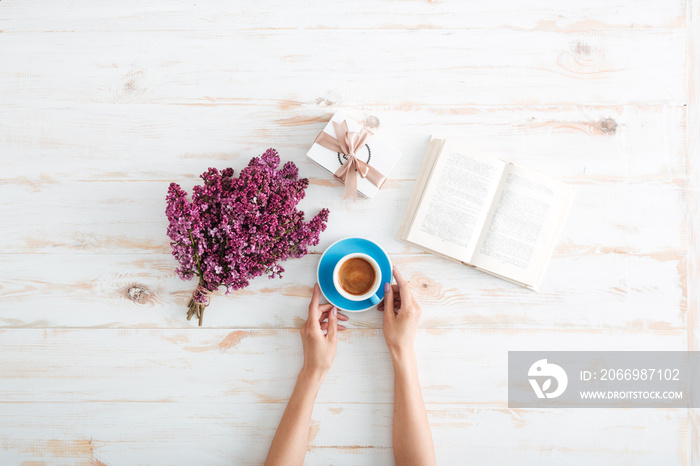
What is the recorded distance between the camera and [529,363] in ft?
4.37

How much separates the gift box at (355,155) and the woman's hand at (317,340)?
0.32 meters

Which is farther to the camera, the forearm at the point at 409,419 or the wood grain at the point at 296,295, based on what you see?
the wood grain at the point at 296,295

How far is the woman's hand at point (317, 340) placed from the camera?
1.26 meters

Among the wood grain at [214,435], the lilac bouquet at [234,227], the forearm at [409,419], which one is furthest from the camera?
the wood grain at [214,435]

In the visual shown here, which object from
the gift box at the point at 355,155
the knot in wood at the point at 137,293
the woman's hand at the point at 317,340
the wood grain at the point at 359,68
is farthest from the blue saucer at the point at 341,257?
the knot in wood at the point at 137,293

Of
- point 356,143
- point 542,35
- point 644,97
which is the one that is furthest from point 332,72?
point 644,97

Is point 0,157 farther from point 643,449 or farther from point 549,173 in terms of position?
point 643,449

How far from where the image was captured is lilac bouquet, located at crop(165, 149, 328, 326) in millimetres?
1111

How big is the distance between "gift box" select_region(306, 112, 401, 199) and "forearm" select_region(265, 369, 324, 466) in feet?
1.74

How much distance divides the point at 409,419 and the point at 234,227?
27.6 inches

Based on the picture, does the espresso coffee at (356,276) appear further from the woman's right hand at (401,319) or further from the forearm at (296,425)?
the forearm at (296,425)

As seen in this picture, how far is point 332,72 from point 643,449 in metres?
1.43

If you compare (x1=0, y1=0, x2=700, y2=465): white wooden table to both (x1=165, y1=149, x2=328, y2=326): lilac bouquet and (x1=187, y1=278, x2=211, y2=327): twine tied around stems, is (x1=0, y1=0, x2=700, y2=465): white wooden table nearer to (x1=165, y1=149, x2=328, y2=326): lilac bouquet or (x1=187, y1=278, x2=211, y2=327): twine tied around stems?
(x1=187, y1=278, x2=211, y2=327): twine tied around stems

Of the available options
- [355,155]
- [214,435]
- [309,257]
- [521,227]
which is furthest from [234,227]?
[521,227]
